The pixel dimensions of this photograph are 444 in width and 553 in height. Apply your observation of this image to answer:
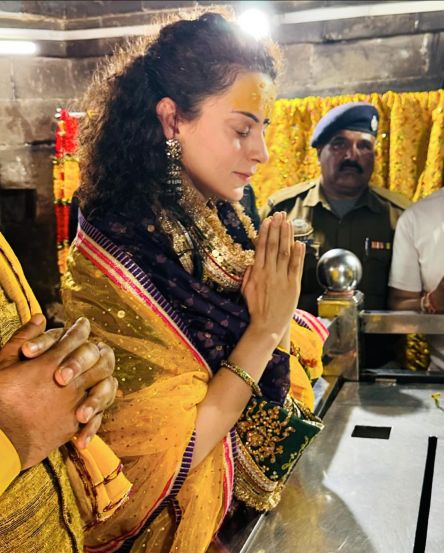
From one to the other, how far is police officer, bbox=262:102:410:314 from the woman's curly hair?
2.17 metres

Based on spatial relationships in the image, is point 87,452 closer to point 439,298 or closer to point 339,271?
point 339,271

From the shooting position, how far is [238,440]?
1.24 metres

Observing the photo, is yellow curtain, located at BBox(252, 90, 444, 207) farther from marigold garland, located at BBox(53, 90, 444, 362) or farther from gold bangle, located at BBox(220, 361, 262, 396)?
gold bangle, located at BBox(220, 361, 262, 396)

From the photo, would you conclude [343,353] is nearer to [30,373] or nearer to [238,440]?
[238,440]

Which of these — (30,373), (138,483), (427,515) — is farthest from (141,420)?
(427,515)

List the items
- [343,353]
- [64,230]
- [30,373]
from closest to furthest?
[30,373] < [343,353] < [64,230]

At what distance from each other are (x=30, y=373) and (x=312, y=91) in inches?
138

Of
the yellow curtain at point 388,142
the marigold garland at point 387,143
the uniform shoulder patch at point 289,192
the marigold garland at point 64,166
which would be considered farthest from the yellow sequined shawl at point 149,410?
the marigold garland at point 64,166

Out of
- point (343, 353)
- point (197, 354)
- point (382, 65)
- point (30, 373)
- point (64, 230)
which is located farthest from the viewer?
point (64, 230)

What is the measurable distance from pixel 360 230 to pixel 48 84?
8.08 ft

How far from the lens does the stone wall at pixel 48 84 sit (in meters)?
3.86

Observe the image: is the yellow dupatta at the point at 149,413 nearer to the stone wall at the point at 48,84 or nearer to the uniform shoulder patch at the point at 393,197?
the uniform shoulder patch at the point at 393,197

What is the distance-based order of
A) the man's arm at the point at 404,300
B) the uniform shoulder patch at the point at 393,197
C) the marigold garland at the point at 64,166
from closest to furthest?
the man's arm at the point at 404,300, the uniform shoulder patch at the point at 393,197, the marigold garland at the point at 64,166

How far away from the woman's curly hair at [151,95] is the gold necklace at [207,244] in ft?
0.21
